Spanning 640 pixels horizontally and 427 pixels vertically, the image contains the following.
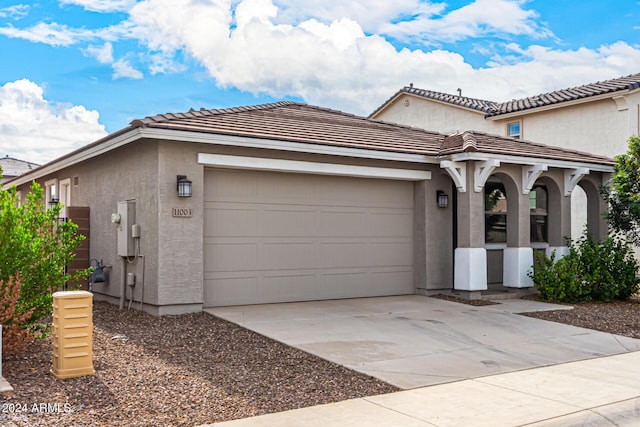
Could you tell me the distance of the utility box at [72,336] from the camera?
6.38 m

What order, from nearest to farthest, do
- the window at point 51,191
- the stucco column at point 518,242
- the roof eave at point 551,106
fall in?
1. the stucco column at point 518,242
2. the window at point 51,191
3. the roof eave at point 551,106

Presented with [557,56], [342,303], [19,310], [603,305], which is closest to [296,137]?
[342,303]

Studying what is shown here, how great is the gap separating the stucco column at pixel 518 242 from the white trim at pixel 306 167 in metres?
1.99

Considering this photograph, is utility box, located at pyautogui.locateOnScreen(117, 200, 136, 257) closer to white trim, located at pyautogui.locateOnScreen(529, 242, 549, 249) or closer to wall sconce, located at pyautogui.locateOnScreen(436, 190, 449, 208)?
wall sconce, located at pyautogui.locateOnScreen(436, 190, 449, 208)

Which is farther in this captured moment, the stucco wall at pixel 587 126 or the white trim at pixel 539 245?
the stucco wall at pixel 587 126

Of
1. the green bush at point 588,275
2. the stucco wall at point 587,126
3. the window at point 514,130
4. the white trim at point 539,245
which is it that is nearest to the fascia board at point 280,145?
the green bush at point 588,275

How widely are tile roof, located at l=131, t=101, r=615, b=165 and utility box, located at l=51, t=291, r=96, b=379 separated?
3781 mm

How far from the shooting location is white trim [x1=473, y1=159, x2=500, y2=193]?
12.3 metres

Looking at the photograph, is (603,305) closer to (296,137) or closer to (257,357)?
(296,137)

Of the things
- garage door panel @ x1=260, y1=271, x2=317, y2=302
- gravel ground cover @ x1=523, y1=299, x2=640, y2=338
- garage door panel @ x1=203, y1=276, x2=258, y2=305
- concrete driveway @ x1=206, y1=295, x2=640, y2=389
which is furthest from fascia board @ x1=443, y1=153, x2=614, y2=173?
garage door panel @ x1=203, y1=276, x2=258, y2=305

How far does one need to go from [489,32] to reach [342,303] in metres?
8.63

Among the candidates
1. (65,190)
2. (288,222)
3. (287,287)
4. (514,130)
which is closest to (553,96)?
(514,130)

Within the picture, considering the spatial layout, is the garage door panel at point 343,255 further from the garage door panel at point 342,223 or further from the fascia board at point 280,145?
the fascia board at point 280,145

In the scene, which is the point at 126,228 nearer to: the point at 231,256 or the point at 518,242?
the point at 231,256
